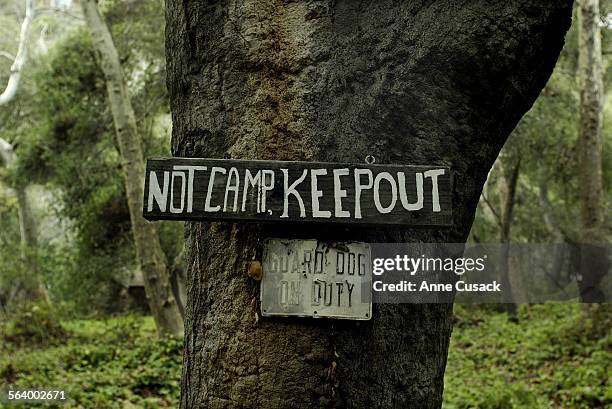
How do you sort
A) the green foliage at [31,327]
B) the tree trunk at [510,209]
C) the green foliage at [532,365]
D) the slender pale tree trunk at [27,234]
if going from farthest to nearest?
the tree trunk at [510,209] < the slender pale tree trunk at [27,234] < the green foliage at [31,327] < the green foliage at [532,365]

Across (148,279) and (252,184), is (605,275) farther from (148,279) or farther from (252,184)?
(252,184)

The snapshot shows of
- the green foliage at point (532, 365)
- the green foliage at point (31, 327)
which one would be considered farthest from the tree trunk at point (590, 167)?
the green foliage at point (31, 327)

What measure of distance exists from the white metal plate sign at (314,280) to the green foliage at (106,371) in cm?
Result: 472

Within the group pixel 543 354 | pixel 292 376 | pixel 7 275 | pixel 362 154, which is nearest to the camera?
pixel 292 376

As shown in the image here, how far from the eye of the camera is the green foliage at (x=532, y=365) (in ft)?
22.2

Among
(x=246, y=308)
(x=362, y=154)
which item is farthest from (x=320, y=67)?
(x=246, y=308)

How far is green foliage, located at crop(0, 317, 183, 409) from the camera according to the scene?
22.6 feet

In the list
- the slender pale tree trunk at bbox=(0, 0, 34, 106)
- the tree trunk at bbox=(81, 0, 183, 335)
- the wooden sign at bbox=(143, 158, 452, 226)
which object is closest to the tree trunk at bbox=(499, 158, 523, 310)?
the tree trunk at bbox=(81, 0, 183, 335)

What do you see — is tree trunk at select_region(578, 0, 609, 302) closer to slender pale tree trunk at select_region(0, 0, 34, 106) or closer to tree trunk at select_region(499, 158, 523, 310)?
tree trunk at select_region(499, 158, 523, 310)

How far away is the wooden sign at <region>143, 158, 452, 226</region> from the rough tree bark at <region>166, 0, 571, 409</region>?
0.10 meters

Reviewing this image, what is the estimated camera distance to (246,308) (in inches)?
85.2

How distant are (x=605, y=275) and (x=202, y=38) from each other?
8.62 metres

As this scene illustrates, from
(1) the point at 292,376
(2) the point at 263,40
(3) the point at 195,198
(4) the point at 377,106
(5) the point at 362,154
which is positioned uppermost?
(2) the point at 263,40

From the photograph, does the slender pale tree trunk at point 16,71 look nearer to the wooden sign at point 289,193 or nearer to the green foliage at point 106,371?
the green foliage at point 106,371
